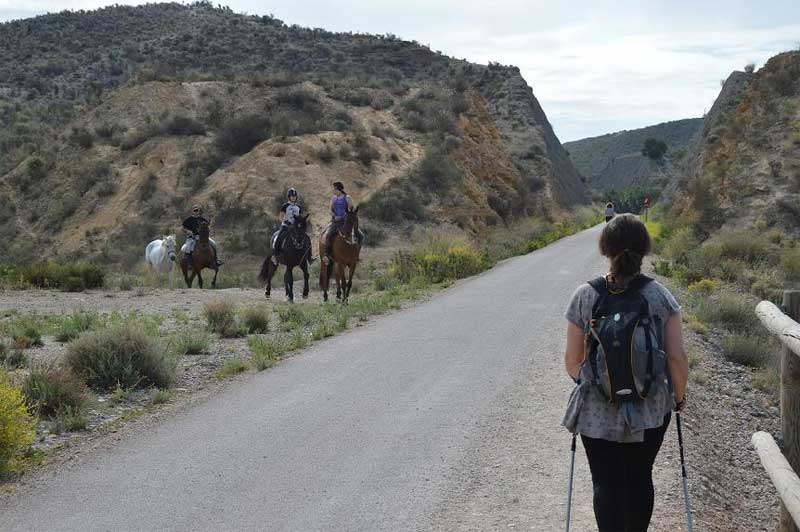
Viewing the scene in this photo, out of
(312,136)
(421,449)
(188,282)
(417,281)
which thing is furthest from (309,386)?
Result: (312,136)

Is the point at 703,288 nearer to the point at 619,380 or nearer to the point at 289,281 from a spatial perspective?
the point at 289,281

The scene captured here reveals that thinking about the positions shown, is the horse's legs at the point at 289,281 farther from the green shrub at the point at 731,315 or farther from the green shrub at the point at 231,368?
the green shrub at the point at 731,315

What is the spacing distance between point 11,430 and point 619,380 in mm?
5682

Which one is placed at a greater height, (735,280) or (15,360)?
(15,360)

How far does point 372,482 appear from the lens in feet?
22.5

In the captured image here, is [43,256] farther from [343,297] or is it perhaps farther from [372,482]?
[372,482]

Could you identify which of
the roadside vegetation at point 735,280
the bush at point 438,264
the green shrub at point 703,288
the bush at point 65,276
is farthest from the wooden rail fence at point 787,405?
the bush at point 65,276

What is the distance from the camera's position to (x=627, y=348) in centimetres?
428

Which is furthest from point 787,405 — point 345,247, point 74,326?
point 345,247

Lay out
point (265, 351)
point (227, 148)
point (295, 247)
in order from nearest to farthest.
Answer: point (265, 351)
point (295, 247)
point (227, 148)

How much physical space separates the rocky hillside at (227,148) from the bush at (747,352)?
23.4 meters

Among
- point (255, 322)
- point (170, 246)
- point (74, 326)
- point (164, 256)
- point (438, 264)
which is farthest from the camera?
point (164, 256)

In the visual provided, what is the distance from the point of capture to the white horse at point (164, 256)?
27.1 meters

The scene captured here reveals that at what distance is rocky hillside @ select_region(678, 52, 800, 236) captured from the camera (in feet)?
115
